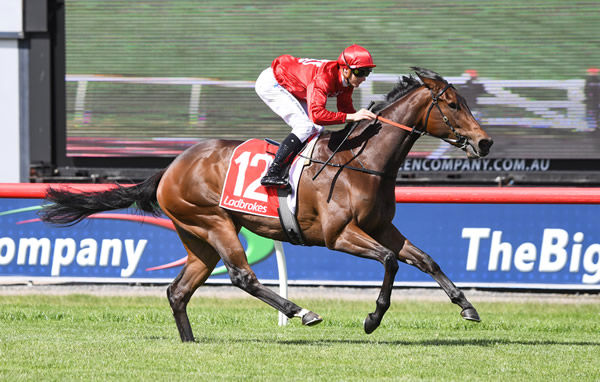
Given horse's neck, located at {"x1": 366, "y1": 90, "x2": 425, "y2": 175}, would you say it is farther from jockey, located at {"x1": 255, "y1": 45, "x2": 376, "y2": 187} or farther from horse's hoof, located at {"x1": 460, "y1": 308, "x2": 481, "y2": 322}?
→ horse's hoof, located at {"x1": 460, "y1": 308, "x2": 481, "y2": 322}

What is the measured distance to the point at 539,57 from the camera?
13.8 m

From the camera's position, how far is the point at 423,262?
6.05 m

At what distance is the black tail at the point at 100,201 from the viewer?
686 cm

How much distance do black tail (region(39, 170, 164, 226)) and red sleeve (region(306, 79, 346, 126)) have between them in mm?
1443

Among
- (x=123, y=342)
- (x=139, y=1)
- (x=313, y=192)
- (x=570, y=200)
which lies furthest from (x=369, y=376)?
(x=139, y=1)

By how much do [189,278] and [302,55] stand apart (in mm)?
8161

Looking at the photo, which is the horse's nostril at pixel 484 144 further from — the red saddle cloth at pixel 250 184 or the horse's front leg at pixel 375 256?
the red saddle cloth at pixel 250 184

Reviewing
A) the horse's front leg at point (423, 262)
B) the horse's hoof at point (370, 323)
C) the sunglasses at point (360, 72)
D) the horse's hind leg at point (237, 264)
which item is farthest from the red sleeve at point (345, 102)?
the horse's hoof at point (370, 323)

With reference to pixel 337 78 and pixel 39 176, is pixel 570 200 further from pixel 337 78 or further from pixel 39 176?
pixel 39 176

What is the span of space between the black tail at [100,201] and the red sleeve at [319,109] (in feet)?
4.73

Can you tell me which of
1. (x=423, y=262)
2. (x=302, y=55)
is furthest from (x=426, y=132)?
(x=302, y=55)

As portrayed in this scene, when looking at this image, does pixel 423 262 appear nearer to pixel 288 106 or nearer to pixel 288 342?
pixel 288 342

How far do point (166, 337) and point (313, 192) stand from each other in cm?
156

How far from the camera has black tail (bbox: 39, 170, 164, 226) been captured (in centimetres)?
686
